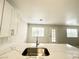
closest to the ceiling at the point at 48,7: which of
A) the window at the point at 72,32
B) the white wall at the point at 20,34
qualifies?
the white wall at the point at 20,34

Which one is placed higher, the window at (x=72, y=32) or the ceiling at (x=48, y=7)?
the ceiling at (x=48, y=7)

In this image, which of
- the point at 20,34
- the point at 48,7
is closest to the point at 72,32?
the point at 20,34

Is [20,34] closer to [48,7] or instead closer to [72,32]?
[48,7]

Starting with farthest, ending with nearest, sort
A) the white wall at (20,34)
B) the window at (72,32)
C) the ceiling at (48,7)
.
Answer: the window at (72,32) → the white wall at (20,34) → the ceiling at (48,7)

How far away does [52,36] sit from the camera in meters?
7.85

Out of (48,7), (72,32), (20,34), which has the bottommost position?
(20,34)

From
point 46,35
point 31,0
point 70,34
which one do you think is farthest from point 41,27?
point 31,0

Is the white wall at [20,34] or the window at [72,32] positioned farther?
the window at [72,32]

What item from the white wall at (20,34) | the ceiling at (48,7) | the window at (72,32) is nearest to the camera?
the ceiling at (48,7)

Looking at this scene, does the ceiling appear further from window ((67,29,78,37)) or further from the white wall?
window ((67,29,78,37))

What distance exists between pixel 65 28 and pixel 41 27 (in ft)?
7.85

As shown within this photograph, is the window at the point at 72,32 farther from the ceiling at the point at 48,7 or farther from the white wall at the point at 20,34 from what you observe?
the white wall at the point at 20,34

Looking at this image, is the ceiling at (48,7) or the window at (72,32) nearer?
the ceiling at (48,7)

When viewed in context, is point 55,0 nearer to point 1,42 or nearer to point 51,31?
point 1,42
